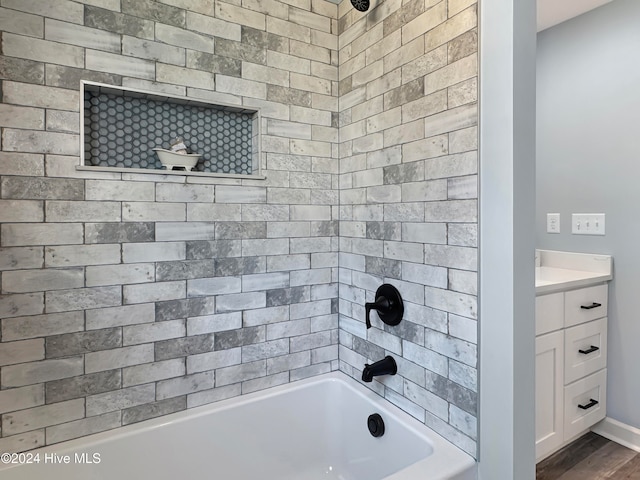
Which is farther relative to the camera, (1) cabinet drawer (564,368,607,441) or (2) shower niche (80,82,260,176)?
(1) cabinet drawer (564,368,607,441)

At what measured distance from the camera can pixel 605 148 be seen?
2.30 metres

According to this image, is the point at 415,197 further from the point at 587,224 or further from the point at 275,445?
the point at 587,224

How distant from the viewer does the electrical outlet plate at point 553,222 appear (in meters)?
2.55

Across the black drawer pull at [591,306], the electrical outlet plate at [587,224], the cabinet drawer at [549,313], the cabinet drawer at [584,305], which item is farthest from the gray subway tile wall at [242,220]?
the electrical outlet plate at [587,224]

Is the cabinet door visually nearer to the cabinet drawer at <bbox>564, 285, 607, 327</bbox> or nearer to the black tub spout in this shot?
the cabinet drawer at <bbox>564, 285, 607, 327</bbox>

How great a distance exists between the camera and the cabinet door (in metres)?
1.85

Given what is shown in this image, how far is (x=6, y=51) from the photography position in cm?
124

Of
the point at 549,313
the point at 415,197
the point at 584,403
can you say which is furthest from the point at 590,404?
the point at 415,197

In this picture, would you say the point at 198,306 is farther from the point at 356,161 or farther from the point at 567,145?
the point at 567,145

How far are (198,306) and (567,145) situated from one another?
8.54 feet

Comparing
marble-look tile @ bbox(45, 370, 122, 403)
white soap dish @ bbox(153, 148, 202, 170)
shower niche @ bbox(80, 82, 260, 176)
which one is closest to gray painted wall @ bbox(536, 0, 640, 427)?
shower niche @ bbox(80, 82, 260, 176)

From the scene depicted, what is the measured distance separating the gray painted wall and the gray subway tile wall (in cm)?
167

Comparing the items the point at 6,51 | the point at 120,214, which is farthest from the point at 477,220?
the point at 6,51

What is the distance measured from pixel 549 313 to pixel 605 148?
122 centimetres
